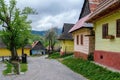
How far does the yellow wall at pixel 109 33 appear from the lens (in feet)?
44.8

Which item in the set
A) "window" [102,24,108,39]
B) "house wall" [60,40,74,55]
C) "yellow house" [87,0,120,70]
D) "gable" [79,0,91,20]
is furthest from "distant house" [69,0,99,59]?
"house wall" [60,40,74,55]

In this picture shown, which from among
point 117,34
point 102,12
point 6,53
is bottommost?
point 6,53

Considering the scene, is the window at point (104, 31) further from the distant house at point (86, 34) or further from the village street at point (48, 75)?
the distant house at point (86, 34)

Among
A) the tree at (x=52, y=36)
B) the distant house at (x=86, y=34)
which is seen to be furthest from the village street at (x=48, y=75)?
the tree at (x=52, y=36)

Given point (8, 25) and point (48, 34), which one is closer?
point (8, 25)

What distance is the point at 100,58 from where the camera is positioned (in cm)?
1681

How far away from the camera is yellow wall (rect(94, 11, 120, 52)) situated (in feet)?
44.8

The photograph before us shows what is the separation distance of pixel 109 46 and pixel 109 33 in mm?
840

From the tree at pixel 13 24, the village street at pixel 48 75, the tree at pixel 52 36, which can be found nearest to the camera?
the village street at pixel 48 75

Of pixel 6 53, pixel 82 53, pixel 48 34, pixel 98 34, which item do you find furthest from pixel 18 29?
pixel 48 34

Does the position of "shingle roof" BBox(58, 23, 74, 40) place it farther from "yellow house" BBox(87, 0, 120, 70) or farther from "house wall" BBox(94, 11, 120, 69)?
"yellow house" BBox(87, 0, 120, 70)

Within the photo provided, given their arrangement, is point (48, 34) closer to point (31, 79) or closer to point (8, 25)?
point (8, 25)

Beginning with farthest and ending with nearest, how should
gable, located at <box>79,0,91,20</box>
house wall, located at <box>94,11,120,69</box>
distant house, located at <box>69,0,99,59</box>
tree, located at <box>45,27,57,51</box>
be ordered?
tree, located at <box>45,27,57,51</box>, gable, located at <box>79,0,91,20</box>, distant house, located at <box>69,0,99,59</box>, house wall, located at <box>94,11,120,69</box>

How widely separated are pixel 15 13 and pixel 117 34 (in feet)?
78.1
